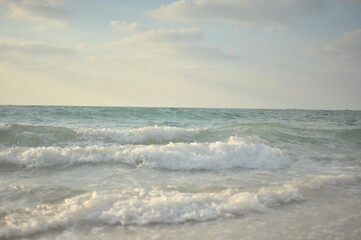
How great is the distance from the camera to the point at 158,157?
725 cm

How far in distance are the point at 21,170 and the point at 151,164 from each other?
2.88 meters

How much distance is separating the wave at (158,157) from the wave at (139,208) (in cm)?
234

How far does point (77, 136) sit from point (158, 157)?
15.7ft

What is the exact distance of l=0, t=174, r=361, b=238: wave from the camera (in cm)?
353

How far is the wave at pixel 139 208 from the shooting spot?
3.53 meters

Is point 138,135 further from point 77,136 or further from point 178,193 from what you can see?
point 178,193

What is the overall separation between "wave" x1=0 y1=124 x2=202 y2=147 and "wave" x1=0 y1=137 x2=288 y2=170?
252cm

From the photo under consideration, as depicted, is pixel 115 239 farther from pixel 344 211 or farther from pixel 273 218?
pixel 344 211

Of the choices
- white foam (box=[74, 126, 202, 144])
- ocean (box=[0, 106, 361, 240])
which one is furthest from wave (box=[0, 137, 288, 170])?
white foam (box=[74, 126, 202, 144])

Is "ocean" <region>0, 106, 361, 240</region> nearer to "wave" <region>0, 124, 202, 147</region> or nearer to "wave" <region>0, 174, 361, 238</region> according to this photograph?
"wave" <region>0, 174, 361, 238</region>

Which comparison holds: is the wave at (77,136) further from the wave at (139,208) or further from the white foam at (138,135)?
the wave at (139,208)

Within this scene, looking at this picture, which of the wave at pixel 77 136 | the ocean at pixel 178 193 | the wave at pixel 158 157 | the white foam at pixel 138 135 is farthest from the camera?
the white foam at pixel 138 135

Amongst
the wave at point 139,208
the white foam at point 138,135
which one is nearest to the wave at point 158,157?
the wave at point 139,208

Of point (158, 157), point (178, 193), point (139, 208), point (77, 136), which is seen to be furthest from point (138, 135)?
point (139, 208)
